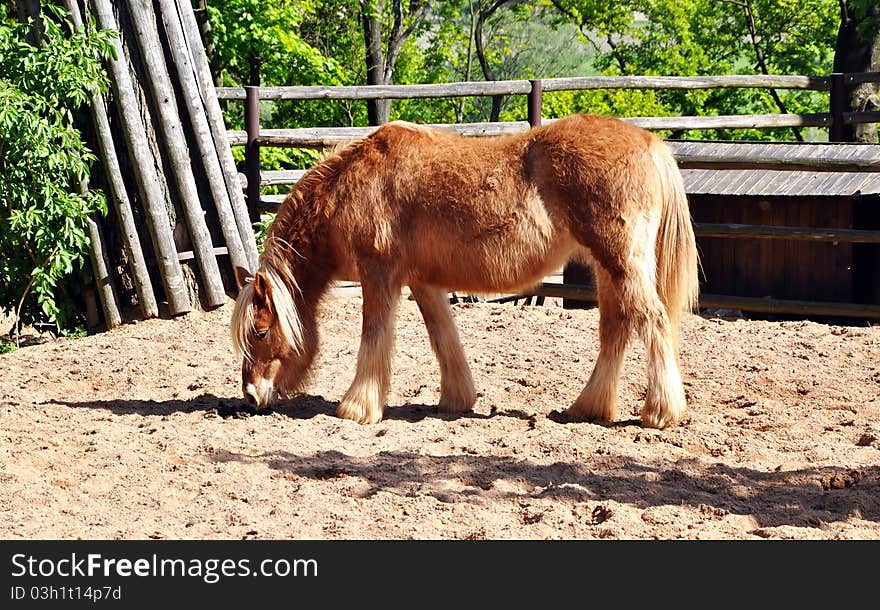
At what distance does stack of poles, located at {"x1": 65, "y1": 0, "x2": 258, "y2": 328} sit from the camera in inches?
357

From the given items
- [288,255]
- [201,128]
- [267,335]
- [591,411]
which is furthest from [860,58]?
[267,335]

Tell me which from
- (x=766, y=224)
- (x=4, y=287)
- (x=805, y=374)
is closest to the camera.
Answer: (x=805, y=374)

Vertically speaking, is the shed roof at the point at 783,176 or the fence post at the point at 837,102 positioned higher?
the fence post at the point at 837,102

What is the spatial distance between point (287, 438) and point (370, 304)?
1012mm

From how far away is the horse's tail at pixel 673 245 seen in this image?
20.3 ft

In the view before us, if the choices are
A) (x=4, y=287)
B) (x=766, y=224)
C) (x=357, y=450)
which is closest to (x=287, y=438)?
(x=357, y=450)

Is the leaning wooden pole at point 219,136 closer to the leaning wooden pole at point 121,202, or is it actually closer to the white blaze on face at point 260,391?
the leaning wooden pole at point 121,202

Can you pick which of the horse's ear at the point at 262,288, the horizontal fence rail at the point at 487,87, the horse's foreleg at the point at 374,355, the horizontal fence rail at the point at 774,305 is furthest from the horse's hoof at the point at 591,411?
the horizontal fence rail at the point at 487,87

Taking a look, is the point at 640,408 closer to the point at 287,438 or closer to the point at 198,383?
the point at 287,438

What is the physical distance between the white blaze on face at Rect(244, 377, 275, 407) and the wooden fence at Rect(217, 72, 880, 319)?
2.22 meters

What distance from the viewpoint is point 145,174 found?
9.14m

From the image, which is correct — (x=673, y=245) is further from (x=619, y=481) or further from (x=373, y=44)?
(x=373, y=44)

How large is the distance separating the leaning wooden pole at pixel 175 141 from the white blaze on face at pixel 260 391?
315 cm

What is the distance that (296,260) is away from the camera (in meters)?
6.64
